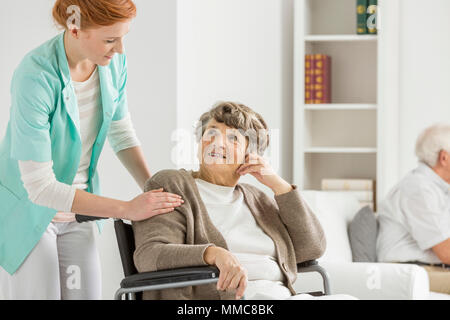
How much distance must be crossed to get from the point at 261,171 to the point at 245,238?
0.69ft

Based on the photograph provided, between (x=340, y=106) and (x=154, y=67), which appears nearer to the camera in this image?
(x=154, y=67)

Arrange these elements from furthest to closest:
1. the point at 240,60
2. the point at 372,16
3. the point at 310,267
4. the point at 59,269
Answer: the point at 372,16 → the point at 240,60 → the point at 310,267 → the point at 59,269

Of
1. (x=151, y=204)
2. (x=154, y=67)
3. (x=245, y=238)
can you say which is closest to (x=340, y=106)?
(x=154, y=67)

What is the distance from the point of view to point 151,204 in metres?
1.78

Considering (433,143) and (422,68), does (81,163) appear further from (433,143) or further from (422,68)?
(422,68)

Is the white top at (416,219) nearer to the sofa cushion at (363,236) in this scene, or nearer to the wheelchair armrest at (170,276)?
the sofa cushion at (363,236)

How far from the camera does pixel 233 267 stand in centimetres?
166

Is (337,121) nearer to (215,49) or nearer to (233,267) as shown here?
(215,49)

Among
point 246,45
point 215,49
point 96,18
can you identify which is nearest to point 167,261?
point 96,18

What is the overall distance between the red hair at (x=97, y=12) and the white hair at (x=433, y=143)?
1892 mm

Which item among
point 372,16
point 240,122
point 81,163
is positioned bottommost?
point 81,163

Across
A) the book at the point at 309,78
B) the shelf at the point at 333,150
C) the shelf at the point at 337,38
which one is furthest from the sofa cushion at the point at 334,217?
the shelf at the point at 337,38

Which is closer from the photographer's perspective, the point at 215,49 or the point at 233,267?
the point at 233,267
